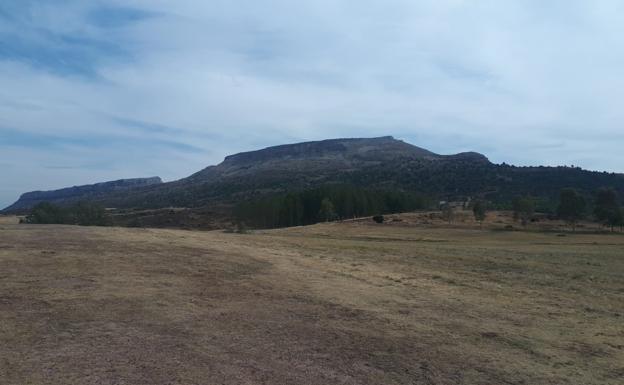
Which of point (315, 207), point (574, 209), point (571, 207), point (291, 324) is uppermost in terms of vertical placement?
point (315, 207)

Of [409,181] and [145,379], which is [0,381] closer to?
[145,379]

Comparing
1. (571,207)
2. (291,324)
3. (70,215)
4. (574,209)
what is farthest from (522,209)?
(291,324)

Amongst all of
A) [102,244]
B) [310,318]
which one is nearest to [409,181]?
[102,244]

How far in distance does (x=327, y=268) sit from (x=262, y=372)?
38.7 ft

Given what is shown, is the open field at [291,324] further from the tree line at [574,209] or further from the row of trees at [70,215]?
the tree line at [574,209]

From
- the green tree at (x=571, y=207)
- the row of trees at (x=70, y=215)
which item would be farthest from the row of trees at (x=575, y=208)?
the row of trees at (x=70, y=215)

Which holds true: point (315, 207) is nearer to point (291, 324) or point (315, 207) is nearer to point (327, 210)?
point (327, 210)

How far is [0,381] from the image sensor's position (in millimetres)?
6535

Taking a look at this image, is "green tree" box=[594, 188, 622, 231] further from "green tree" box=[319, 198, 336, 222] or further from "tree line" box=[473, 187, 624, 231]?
"green tree" box=[319, 198, 336, 222]

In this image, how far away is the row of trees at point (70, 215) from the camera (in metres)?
67.8

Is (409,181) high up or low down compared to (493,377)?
up

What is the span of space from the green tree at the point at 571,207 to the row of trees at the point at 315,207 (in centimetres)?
2605

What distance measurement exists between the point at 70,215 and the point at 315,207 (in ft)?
118

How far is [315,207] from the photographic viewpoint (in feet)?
292
